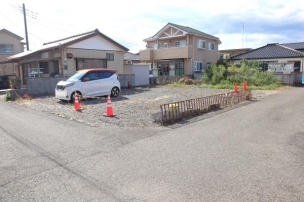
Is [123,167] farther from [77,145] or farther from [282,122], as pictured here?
[282,122]

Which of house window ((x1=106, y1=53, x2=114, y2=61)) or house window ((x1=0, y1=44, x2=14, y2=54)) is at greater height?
house window ((x1=0, y1=44, x2=14, y2=54))

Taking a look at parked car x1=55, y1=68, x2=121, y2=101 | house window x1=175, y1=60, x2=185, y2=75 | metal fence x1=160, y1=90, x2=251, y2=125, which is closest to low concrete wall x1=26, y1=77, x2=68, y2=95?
parked car x1=55, y1=68, x2=121, y2=101

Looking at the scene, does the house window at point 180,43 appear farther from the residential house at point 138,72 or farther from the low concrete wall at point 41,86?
the low concrete wall at point 41,86

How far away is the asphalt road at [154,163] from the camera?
10.4 feet

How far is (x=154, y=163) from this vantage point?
13.7ft

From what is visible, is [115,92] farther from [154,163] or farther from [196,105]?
[154,163]

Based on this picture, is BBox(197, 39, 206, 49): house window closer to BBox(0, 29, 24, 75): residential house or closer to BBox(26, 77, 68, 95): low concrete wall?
BBox(26, 77, 68, 95): low concrete wall

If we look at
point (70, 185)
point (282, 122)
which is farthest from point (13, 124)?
point (282, 122)

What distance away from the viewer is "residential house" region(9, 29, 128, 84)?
17266 millimetres

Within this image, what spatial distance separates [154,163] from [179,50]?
24.8 meters

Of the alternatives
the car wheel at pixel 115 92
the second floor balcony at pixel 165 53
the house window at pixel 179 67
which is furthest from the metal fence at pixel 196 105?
the house window at pixel 179 67

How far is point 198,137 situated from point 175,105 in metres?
2.19

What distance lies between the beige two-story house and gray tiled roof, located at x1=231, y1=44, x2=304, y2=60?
4327 mm

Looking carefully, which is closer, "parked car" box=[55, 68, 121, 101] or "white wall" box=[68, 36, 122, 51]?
"parked car" box=[55, 68, 121, 101]
